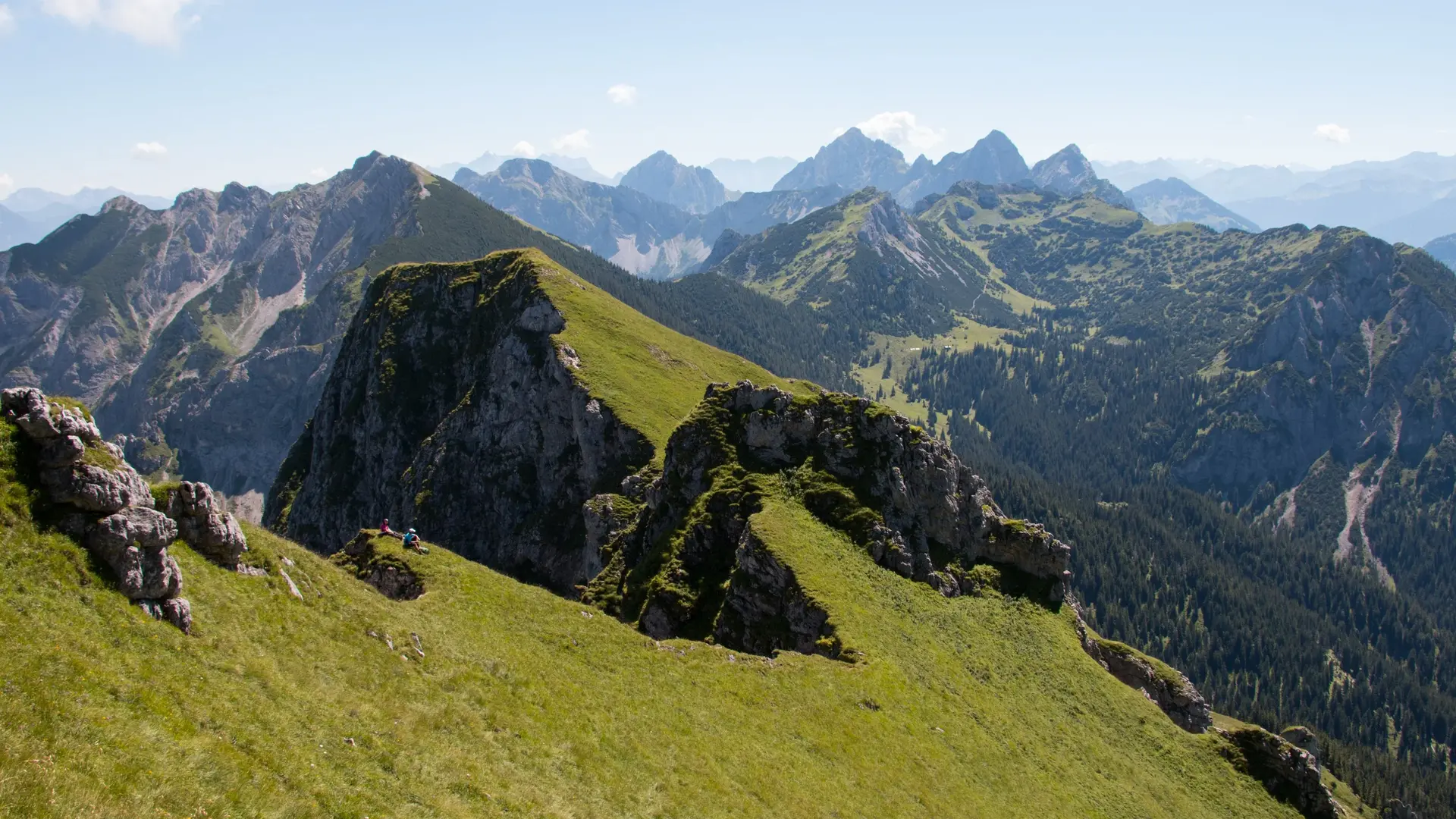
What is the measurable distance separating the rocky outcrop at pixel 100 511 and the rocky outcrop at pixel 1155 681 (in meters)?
71.6

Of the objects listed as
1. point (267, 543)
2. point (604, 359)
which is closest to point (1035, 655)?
point (267, 543)

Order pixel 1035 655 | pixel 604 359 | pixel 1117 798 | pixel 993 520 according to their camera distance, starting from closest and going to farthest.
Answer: pixel 1117 798 → pixel 1035 655 → pixel 993 520 → pixel 604 359

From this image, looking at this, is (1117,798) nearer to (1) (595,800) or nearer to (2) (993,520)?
(2) (993,520)

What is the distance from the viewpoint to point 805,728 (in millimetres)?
46031

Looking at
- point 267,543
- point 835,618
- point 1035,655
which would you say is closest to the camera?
point 267,543

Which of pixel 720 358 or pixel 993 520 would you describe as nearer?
pixel 993 520

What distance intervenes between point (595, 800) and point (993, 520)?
56.1m

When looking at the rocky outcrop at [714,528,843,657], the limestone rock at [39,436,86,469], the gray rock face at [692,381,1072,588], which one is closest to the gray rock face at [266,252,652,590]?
the gray rock face at [692,381,1072,588]

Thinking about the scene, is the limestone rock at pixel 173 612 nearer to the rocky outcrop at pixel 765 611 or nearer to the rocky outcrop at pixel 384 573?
the rocky outcrop at pixel 384 573

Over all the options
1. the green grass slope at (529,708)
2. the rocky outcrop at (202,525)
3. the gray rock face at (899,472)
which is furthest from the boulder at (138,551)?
the gray rock face at (899,472)

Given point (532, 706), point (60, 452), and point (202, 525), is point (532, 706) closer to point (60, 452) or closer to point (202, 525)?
point (202, 525)

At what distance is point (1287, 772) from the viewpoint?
61.6 meters

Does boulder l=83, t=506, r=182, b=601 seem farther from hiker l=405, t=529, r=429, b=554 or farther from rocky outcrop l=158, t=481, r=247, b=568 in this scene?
hiker l=405, t=529, r=429, b=554

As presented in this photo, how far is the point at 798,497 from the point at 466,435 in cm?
7850
